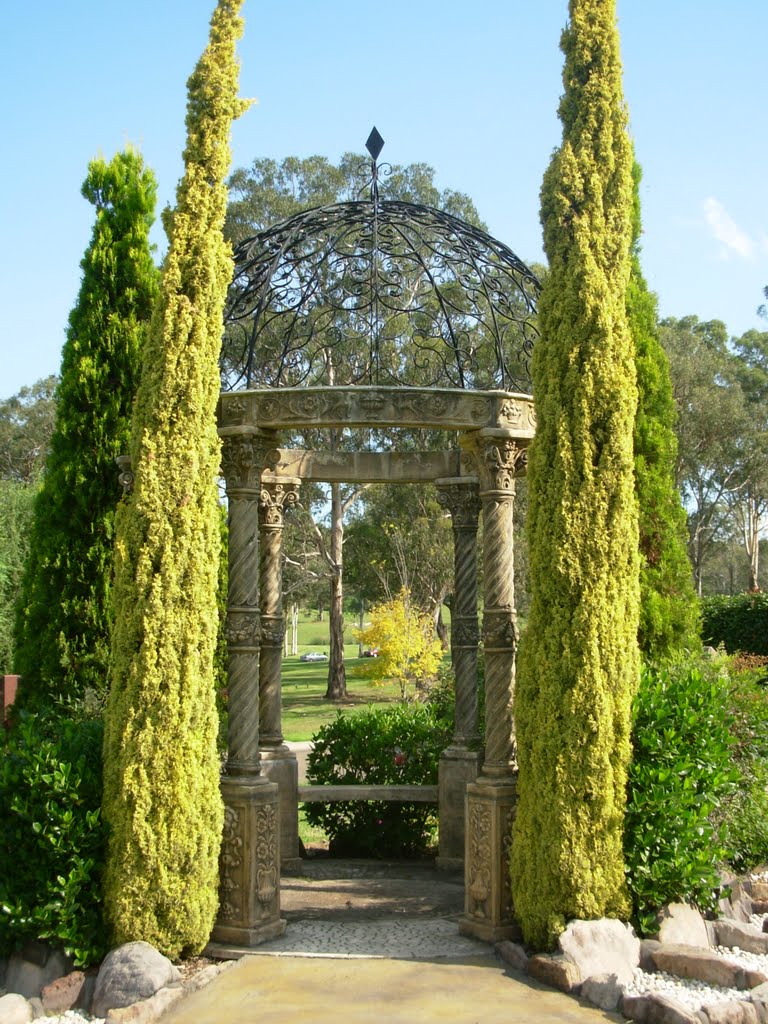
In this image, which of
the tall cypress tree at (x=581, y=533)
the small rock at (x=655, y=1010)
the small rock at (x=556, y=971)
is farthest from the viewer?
the tall cypress tree at (x=581, y=533)

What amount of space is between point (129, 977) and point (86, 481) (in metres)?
4.94

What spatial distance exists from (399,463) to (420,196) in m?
19.8

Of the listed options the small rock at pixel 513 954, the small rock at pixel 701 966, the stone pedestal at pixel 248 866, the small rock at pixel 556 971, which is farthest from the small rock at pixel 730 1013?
the stone pedestal at pixel 248 866

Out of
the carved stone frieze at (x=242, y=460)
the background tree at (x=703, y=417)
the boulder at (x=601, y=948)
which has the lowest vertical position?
the boulder at (x=601, y=948)

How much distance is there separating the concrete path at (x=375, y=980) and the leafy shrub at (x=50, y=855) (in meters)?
0.83

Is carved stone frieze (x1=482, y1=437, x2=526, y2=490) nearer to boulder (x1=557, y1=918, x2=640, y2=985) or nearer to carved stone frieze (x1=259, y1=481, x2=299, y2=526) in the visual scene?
carved stone frieze (x1=259, y1=481, x2=299, y2=526)

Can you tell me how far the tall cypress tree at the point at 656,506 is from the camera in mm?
9586

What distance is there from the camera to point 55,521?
30.5 ft

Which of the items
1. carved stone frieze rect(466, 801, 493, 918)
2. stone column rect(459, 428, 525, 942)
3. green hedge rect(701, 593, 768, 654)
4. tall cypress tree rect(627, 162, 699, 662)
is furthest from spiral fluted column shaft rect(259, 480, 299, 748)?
green hedge rect(701, 593, 768, 654)

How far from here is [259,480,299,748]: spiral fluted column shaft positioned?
30.2 feet

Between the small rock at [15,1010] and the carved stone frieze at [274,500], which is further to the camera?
the carved stone frieze at [274,500]

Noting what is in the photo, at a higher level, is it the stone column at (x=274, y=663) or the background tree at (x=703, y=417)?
the background tree at (x=703, y=417)

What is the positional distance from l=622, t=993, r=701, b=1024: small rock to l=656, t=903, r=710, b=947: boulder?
86 cm

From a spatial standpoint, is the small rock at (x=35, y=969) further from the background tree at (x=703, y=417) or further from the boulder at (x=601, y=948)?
the background tree at (x=703, y=417)
